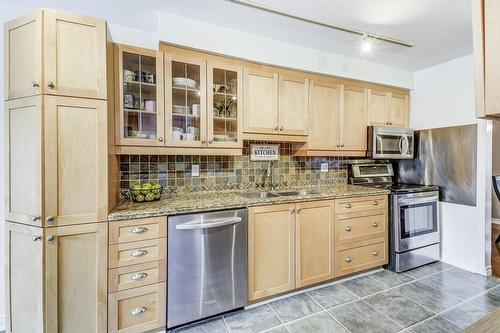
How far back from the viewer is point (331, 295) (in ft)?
7.65

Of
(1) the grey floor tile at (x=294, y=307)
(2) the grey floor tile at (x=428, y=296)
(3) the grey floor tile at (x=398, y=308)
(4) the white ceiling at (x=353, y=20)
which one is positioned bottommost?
(1) the grey floor tile at (x=294, y=307)

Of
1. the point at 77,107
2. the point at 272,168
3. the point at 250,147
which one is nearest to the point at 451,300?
the point at 272,168

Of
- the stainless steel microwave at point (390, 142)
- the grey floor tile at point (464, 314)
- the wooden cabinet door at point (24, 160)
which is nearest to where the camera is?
the wooden cabinet door at point (24, 160)

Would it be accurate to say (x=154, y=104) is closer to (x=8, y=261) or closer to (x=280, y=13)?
(x=280, y=13)

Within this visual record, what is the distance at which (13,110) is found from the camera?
158 centimetres

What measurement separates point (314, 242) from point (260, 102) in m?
1.48

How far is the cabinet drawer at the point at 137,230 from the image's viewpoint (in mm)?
1648

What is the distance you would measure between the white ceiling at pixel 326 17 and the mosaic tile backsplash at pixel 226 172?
1189mm

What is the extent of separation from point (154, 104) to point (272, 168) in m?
1.47

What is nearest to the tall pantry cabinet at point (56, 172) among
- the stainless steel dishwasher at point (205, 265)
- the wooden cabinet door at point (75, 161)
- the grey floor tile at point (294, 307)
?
the wooden cabinet door at point (75, 161)

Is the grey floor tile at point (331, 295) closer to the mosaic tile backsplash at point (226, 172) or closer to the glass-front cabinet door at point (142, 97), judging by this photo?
the mosaic tile backsplash at point (226, 172)

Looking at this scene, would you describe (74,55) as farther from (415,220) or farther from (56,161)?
(415,220)

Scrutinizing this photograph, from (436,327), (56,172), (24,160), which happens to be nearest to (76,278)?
(56,172)

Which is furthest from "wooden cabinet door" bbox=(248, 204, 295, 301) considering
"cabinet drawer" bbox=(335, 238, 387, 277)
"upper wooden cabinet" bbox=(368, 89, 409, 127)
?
"upper wooden cabinet" bbox=(368, 89, 409, 127)
